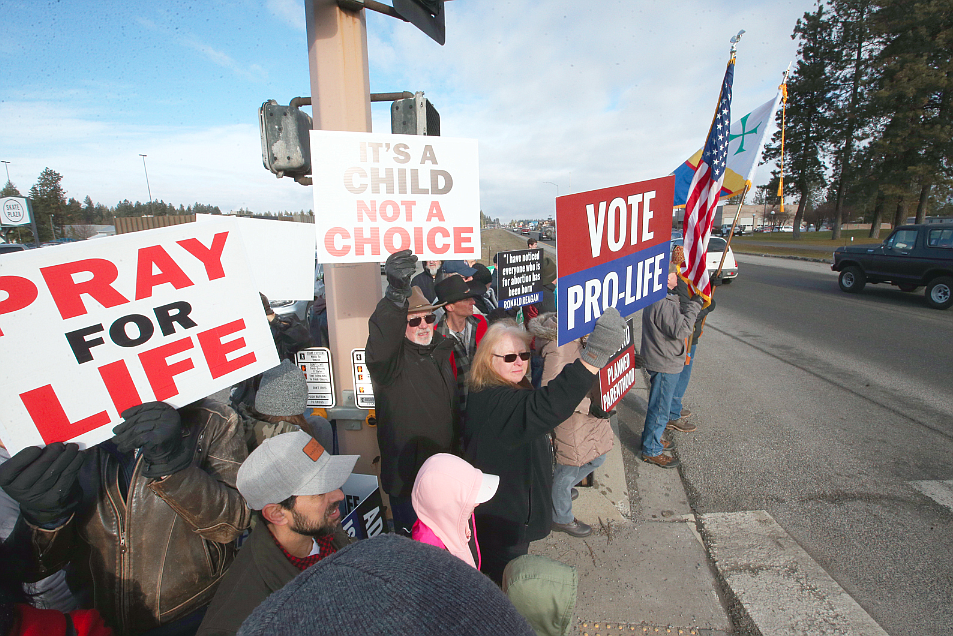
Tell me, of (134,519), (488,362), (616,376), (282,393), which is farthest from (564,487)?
(134,519)

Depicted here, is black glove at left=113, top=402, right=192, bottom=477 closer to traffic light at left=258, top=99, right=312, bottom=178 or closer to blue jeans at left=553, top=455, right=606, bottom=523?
traffic light at left=258, top=99, right=312, bottom=178

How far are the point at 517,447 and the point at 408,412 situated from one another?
66cm

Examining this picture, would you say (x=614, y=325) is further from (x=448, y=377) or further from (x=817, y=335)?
(x=817, y=335)

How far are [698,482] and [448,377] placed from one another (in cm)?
278

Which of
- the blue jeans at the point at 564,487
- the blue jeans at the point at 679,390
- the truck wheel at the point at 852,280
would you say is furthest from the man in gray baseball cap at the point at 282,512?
the truck wheel at the point at 852,280

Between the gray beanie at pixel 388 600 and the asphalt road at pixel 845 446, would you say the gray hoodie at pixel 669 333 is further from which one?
the gray beanie at pixel 388 600

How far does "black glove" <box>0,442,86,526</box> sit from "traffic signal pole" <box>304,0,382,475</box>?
1.49m

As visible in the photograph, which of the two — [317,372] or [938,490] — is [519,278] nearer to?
[317,372]

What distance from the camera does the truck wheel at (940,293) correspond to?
35.2 ft

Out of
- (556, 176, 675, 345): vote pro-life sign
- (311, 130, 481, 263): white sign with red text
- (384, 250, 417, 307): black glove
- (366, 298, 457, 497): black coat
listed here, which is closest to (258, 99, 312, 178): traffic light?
(311, 130, 481, 263): white sign with red text

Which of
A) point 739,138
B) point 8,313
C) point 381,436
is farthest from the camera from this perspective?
point 739,138

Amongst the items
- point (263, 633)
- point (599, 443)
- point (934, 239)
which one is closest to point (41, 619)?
point (263, 633)

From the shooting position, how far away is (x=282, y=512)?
5.10ft

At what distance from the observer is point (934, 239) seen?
37.0ft
